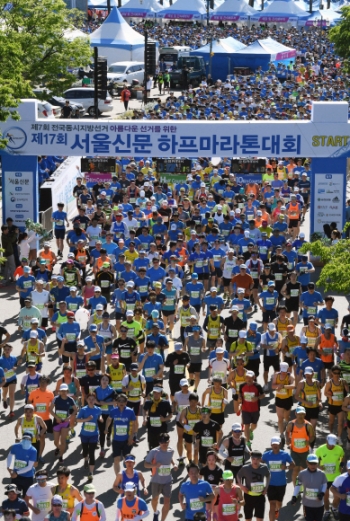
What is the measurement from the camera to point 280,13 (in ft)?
278

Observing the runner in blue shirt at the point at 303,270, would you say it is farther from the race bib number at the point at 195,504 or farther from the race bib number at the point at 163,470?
the race bib number at the point at 195,504

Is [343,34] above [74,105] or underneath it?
above

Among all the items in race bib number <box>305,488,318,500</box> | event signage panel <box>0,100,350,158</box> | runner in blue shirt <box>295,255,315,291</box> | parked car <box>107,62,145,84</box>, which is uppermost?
parked car <box>107,62,145,84</box>

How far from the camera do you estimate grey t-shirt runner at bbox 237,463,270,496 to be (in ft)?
42.3

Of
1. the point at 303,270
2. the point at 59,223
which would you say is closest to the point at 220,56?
the point at 59,223

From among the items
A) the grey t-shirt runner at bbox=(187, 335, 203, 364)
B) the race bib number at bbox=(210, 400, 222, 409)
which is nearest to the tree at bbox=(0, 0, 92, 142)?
the grey t-shirt runner at bbox=(187, 335, 203, 364)

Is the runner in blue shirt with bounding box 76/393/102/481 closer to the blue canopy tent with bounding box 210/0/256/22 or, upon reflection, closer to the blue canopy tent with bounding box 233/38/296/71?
the blue canopy tent with bounding box 233/38/296/71

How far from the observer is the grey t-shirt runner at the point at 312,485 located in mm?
12867

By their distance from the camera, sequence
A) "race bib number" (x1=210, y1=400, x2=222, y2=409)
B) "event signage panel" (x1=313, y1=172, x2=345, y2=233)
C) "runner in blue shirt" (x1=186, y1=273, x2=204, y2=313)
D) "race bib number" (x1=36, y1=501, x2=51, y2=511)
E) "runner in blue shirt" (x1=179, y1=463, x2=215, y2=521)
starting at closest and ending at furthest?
1. "runner in blue shirt" (x1=179, y1=463, x2=215, y2=521)
2. "race bib number" (x1=36, y1=501, x2=51, y2=511)
3. "race bib number" (x1=210, y1=400, x2=222, y2=409)
4. "runner in blue shirt" (x1=186, y1=273, x2=204, y2=313)
5. "event signage panel" (x1=313, y1=172, x2=345, y2=233)

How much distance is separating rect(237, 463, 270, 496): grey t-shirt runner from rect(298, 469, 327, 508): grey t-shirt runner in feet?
1.39

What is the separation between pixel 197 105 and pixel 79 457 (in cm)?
3231

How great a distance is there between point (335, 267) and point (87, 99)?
3550cm

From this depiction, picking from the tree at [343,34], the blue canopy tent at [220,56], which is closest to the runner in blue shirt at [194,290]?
the tree at [343,34]

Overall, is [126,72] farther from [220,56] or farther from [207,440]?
[207,440]
